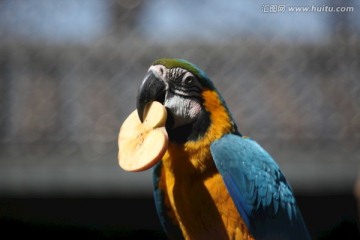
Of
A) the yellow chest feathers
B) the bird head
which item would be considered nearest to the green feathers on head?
the bird head

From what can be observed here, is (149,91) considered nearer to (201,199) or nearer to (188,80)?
(188,80)

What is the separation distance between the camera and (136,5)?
175 cm

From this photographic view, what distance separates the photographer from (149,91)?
3.20 feet

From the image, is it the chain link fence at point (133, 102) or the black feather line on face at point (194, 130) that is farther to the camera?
the chain link fence at point (133, 102)

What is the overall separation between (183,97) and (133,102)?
66 cm

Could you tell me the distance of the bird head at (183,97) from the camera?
0.99m

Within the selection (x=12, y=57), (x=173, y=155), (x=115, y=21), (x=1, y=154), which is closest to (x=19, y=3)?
(x=12, y=57)

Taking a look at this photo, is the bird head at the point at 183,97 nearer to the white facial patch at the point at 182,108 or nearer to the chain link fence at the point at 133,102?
the white facial patch at the point at 182,108

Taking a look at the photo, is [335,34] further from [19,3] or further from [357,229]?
[19,3]

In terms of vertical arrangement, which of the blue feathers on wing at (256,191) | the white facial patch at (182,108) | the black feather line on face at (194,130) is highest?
the white facial patch at (182,108)

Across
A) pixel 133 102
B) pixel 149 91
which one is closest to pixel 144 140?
pixel 149 91

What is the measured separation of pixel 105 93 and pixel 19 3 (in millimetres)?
393

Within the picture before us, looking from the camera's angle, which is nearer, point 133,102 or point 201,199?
point 201,199

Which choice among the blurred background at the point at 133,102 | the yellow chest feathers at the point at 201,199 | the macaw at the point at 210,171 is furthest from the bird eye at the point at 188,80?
the blurred background at the point at 133,102
